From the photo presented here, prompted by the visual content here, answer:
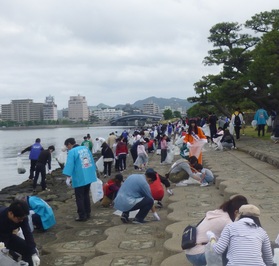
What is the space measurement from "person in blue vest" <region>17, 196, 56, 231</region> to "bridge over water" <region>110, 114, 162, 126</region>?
11134 centimetres

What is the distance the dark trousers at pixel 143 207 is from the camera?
7.12 meters

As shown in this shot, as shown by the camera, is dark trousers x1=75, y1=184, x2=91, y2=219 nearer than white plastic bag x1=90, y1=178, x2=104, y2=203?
Yes

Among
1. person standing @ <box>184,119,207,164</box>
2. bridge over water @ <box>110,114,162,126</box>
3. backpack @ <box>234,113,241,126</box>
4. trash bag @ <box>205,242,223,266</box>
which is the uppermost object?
backpack @ <box>234,113,241,126</box>

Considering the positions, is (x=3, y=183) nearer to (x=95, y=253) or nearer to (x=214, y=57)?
(x=214, y=57)

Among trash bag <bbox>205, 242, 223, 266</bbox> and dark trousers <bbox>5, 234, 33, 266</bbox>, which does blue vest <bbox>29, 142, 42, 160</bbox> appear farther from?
trash bag <bbox>205, 242, 223, 266</bbox>

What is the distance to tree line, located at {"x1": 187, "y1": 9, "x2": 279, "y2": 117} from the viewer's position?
1619cm

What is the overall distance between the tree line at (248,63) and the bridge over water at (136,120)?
93909mm

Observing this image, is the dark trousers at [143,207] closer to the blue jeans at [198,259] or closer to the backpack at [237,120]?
the blue jeans at [198,259]

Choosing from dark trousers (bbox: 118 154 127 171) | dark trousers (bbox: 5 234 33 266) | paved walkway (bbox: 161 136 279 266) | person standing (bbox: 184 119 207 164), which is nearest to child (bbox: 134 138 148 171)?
dark trousers (bbox: 118 154 127 171)

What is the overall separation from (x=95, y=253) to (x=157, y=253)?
0.93m

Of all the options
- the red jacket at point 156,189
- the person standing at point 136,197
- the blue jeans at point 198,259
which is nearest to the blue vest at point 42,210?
the person standing at point 136,197

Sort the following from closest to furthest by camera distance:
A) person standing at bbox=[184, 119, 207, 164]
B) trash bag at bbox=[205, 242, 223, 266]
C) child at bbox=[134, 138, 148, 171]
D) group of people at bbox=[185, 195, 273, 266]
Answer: group of people at bbox=[185, 195, 273, 266], trash bag at bbox=[205, 242, 223, 266], person standing at bbox=[184, 119, 207, 164], child at bbox=[134, 138, 148, 171]

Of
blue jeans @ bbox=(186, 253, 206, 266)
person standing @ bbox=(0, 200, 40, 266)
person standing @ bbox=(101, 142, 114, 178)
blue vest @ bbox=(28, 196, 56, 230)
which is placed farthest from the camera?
person standing @ bbox=(101, 142, 114, 178)

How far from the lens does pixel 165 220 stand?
7.37 m
